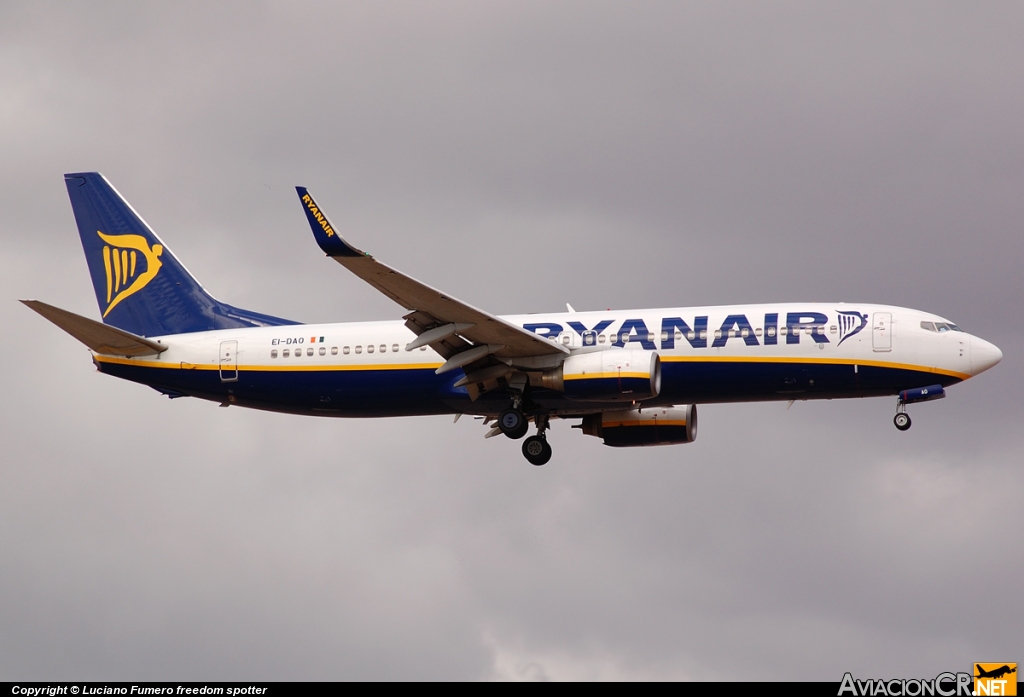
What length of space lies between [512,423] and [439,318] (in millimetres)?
5260

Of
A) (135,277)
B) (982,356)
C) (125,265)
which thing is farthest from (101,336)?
(982,356)

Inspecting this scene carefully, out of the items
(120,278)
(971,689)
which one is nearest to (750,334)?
(971,689)

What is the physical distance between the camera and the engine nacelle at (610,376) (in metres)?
52.1

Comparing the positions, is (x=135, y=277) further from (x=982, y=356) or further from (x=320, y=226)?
(x=982, y=356)

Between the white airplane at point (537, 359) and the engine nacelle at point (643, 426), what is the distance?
6 centimetres

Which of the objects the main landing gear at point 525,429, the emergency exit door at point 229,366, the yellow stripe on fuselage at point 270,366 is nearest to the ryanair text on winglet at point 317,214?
the yellow stripe on fuselage at point 270,366

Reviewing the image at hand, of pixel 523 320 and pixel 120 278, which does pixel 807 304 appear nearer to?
pixel 523 320

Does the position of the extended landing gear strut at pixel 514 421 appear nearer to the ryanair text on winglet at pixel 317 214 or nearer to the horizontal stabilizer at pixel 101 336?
the ryanair text on winglet at pixel 317 214

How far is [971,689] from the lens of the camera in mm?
43031

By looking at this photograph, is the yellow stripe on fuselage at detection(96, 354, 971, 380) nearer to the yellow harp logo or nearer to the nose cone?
the nose cone

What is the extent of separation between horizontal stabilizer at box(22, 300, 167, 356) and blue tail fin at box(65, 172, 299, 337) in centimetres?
207

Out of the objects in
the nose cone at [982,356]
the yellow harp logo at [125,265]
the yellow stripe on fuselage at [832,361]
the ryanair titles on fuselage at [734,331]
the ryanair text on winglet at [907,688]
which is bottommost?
the ryanair text on winglet at [907,688]

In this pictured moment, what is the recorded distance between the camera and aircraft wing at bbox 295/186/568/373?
1833 inches

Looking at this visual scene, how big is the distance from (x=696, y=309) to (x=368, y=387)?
12.2 metres
